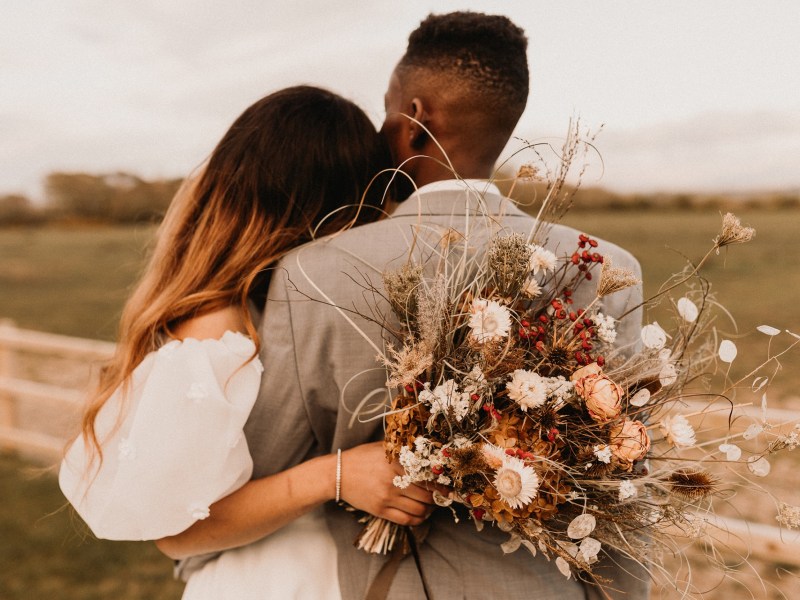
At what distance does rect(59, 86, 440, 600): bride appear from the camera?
1591 millimetres

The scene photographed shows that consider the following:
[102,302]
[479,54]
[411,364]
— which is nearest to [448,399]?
[411,364]

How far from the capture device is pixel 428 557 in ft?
5.52

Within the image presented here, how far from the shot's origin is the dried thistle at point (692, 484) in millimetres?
1342

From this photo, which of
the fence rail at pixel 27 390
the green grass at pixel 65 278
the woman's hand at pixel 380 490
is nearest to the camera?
the woman's hand at pixel 380 490

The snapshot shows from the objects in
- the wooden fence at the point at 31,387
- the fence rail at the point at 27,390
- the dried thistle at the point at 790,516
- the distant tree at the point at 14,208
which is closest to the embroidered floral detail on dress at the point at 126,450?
the dried thistle at the point at 790,516

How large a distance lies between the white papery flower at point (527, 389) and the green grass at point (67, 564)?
382 centimetres

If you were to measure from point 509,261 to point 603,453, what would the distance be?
408mm

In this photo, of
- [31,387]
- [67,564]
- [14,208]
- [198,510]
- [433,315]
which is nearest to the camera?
[433,315]

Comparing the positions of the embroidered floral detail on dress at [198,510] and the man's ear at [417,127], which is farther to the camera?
the man's ear at [417,127]

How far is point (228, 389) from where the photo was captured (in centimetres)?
164

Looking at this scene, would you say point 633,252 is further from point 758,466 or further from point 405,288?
point 405,288

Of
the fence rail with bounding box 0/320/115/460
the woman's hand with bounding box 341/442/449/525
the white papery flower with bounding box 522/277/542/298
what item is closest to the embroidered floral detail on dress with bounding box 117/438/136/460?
the woman's hand with bounding box 341/442/449/525

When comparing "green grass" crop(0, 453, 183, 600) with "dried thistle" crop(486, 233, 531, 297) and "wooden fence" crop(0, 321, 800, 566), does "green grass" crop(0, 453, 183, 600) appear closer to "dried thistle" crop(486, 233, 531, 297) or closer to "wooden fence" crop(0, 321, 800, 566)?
"wooden fence" crop(0, 321, 800, 566)

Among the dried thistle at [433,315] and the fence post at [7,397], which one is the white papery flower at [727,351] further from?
the fence post at [7,397]
